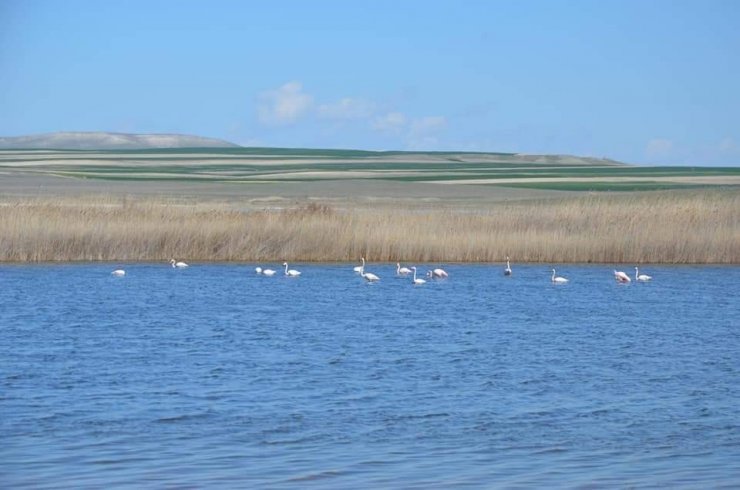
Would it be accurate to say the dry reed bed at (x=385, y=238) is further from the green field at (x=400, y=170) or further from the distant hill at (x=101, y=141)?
the distant hill at (x=101, y=141)

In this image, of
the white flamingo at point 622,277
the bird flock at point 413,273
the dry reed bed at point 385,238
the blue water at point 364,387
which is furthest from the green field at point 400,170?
the blue water at point 364,387

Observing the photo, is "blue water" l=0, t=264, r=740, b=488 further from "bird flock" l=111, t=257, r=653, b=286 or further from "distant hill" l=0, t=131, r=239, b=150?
"distant hill" l=0, t=131, r=239, b=150

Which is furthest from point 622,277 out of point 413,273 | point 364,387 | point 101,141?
point 101,141

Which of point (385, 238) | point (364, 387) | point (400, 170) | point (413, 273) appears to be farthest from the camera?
point (400, 170)

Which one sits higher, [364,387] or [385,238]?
[385,238]

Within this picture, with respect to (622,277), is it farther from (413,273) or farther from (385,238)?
(385,238)

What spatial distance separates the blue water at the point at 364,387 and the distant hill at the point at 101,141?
14839 cm

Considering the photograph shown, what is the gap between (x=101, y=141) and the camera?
564 feet

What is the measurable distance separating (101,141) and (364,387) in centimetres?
16247

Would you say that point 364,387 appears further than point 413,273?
No

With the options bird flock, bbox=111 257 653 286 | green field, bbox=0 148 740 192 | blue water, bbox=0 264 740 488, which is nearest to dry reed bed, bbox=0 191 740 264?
bird flock, bbox=111 257 653 286

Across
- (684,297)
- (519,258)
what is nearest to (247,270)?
(519,258)

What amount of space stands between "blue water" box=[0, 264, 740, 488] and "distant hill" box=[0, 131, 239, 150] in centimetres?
14839

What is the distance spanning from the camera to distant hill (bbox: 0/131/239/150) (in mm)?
167750
